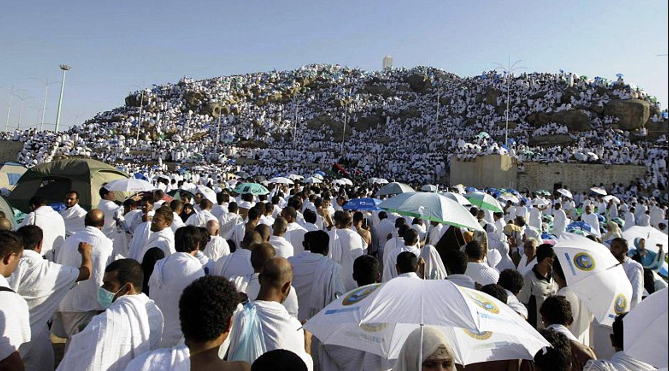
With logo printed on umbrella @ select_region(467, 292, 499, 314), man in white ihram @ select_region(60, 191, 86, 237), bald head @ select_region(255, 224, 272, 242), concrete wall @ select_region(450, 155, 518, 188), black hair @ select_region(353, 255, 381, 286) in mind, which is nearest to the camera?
logo printed on umbrella @ select_region(467, 292, 499, 314)

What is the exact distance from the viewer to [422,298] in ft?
6.78

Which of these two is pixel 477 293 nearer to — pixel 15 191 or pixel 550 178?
pixel 15 191

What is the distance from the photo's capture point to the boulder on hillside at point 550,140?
3388cm

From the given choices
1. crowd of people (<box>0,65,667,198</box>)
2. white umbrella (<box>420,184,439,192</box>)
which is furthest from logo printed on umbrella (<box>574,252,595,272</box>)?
crowd of people (<box>0,65,667,198</box>)

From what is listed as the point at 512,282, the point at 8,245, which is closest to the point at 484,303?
the point at 512,282

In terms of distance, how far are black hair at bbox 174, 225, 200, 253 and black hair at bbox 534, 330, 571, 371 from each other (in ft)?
7.89

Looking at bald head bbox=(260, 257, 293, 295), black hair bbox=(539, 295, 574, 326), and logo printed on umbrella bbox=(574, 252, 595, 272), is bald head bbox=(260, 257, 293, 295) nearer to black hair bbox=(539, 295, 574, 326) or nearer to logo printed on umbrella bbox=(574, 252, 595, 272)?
black hair bbox=(539, 295, 574, 326)

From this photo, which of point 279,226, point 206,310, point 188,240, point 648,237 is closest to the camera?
point 206,310

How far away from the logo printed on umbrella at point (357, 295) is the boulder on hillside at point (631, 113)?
41.5 metres

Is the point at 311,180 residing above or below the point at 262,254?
above

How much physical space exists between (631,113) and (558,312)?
40.7 meters

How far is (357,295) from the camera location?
230 cm

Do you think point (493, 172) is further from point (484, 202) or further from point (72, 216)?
point (72, 216)

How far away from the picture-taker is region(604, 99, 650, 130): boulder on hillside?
36.0 meters
